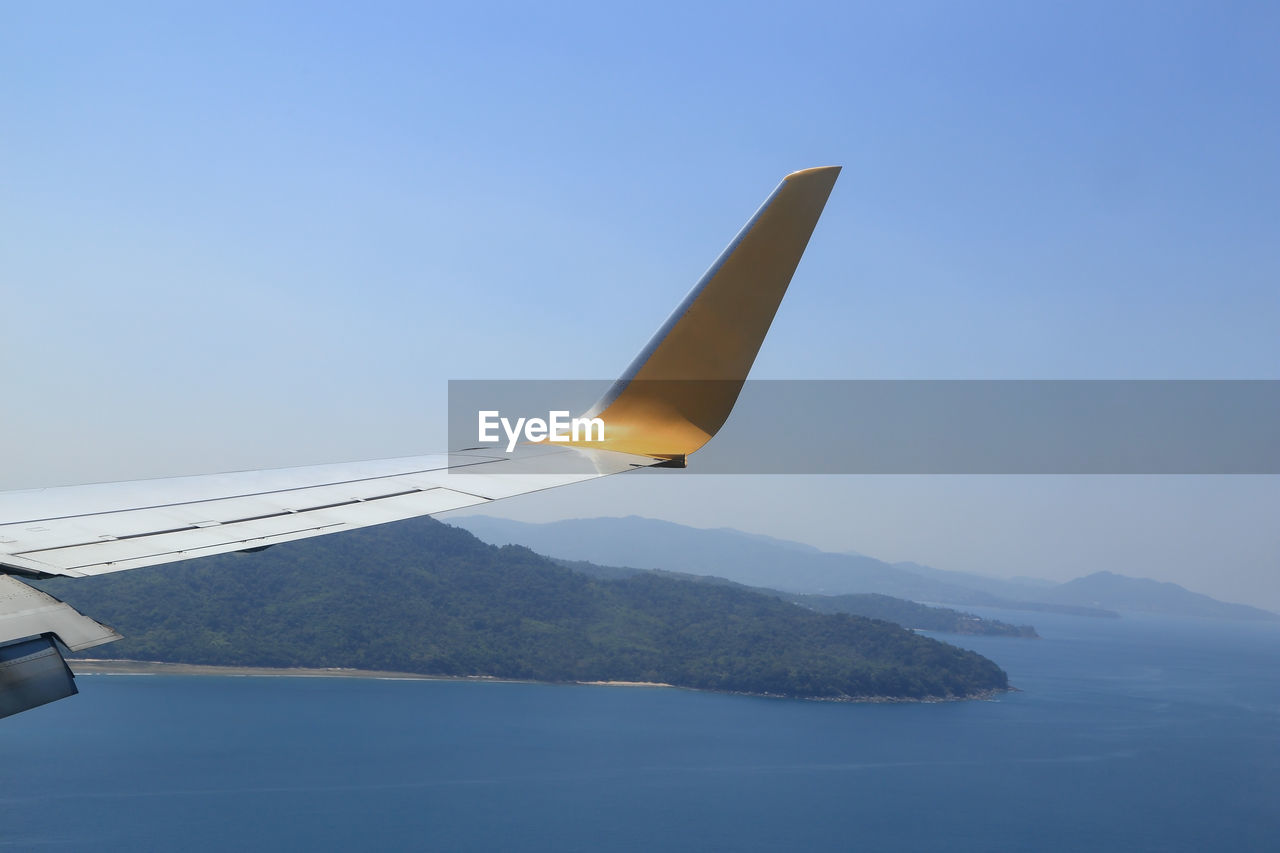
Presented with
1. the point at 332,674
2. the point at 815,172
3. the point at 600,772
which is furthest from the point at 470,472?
the point at 332,674

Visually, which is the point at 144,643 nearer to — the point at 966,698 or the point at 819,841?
the point at 819,841

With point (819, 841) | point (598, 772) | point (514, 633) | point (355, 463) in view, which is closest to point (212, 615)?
point (514, 633)

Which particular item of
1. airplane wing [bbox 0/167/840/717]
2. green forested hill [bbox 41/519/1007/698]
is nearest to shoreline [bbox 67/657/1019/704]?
green forested hill [bbox 41/519/1007/698]

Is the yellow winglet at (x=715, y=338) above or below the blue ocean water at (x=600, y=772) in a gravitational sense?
above

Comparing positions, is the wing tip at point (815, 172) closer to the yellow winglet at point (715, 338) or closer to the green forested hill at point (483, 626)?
the yellow winglet at point (715, 338)

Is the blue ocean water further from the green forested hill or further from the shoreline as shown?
the green forested hill

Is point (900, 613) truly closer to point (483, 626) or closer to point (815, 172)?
point (483, 626)

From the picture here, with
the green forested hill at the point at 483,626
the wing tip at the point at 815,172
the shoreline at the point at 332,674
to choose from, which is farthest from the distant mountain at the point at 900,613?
the wing tip at the point at 815,172
